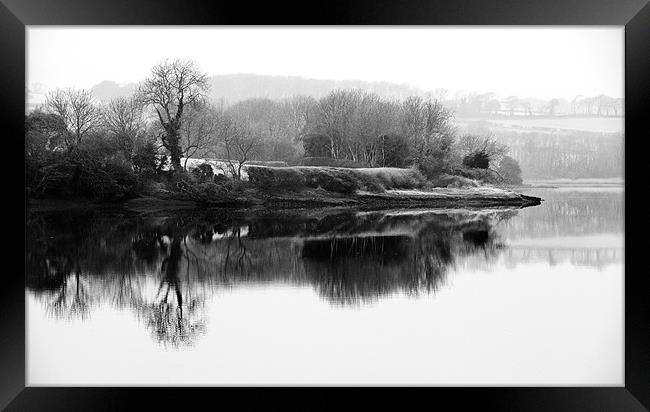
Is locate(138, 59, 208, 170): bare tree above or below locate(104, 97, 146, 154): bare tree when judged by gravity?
above

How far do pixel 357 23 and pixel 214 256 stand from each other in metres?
4.30

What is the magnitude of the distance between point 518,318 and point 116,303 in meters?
4.06

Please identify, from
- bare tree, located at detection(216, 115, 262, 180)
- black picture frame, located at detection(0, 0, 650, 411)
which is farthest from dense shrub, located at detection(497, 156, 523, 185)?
Result: black picture frame, located at detection(0, 0, 650, 411)

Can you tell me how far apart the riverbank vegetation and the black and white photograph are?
0.10 feet

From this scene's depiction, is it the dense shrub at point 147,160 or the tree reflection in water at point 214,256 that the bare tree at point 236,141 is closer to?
the tree reflection in water at point 214,256

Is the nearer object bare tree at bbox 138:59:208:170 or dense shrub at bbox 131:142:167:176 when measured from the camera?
bare tree at bbox 138:59:208:170

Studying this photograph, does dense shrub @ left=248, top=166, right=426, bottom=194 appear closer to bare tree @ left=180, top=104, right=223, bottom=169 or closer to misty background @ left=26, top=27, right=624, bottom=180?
bare tree @ left=180, top=104, right=223, bottom=169

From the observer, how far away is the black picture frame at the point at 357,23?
3814mm

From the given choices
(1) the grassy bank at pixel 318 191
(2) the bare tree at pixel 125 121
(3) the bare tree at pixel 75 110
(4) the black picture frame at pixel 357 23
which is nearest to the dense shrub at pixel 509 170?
Answer: (1) the grassy bank at pixel 318 191

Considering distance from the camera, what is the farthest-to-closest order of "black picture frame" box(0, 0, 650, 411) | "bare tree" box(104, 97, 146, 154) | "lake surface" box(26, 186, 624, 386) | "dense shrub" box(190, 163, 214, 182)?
"dense shrub" box(190, 163, 214, 182) < "bare tree" box(104, 97, 146, 154) < "lake surface" box(26, 186, 624, 386) < "black picture frame" box(0, 0, 650, 411)

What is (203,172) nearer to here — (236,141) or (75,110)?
(236,141)

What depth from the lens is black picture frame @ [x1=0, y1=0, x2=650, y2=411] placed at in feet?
12.5

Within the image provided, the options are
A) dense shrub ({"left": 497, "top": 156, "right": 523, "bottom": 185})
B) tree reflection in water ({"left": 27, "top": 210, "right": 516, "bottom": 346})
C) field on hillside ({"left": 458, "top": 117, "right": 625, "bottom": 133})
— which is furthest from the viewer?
dense shrub ({"left": 497, "top": 156, "right": 523, "bottom": 185})

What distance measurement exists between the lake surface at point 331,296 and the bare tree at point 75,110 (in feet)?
3.73
